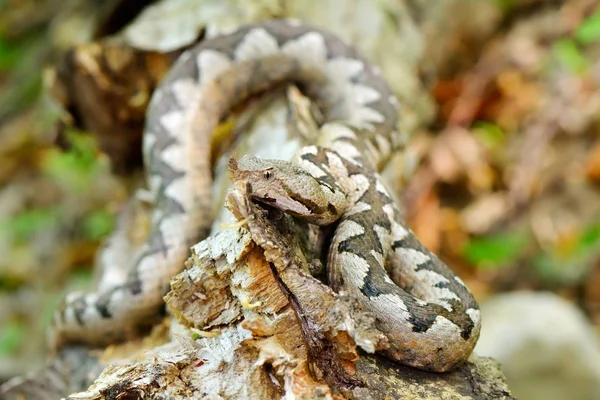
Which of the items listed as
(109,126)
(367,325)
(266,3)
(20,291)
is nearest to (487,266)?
(266,3)

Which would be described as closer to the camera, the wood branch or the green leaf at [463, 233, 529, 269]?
the wood branch

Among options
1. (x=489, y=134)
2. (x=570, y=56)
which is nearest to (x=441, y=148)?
(x=489, y=134)

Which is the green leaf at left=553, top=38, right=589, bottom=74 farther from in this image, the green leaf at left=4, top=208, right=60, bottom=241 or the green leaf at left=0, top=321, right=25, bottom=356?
the green leaf at left=0, top=321, right=25, bottom=356

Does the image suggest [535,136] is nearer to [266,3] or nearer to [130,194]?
[266,3]

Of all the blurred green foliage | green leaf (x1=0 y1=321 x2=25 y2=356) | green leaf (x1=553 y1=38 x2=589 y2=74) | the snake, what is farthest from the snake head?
green leaf (x1=0 y1=321 x2=25 y2=356)

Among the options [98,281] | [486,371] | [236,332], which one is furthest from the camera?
[98,281]

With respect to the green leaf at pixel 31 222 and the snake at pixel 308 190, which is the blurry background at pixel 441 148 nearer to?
the green leaf at pixel 31 222

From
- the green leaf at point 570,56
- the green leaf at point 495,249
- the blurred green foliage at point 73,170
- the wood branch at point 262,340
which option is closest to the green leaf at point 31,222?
the blurred green foliage at point 73,170
